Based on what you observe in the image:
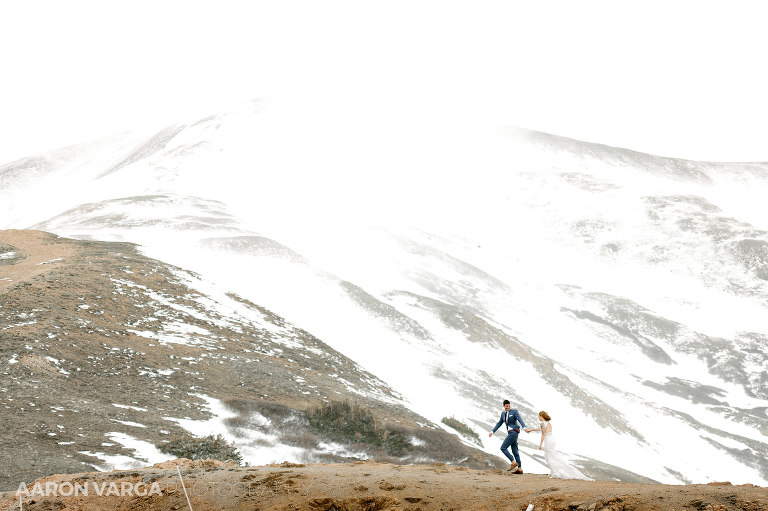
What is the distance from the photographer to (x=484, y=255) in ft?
252

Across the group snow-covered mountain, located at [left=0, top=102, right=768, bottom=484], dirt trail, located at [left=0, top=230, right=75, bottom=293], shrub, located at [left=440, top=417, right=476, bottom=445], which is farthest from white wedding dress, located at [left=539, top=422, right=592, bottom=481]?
dirt trail, located at [left=0, top=230, right=75, bottom=293]

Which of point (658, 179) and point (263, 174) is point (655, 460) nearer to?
point (263, 174)

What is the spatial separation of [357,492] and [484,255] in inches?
2782

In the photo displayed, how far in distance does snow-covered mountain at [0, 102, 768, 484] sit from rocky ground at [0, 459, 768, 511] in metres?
13.3

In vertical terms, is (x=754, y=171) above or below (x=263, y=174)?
above

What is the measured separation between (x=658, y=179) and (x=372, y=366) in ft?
361

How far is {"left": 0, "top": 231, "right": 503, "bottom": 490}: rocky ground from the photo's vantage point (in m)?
12.1

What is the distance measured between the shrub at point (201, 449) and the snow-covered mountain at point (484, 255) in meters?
10.9

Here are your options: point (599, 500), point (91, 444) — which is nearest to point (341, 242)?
point (91, 444)

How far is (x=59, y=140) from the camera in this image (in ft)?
472

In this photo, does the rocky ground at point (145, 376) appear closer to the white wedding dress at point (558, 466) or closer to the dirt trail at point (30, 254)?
the dirt trail at point (30, 254)

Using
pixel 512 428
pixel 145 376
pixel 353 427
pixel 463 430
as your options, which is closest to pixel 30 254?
pixel 145 376

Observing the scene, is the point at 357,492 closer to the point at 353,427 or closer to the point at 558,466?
the point at 558,466

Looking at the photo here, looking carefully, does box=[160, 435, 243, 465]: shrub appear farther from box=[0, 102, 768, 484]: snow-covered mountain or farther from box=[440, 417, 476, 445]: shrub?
box=[0, 102, 768, 484]: snow-covered mountain
